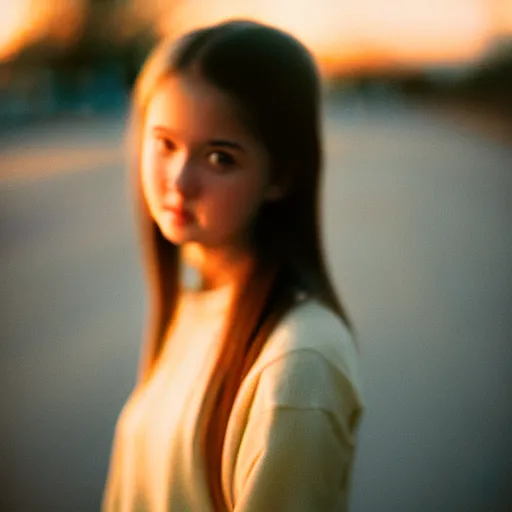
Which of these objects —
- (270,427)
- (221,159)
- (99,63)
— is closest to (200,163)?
(221,159)

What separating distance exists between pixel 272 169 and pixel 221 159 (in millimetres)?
48

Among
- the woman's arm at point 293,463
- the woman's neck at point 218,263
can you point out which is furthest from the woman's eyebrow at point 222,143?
the woman's arm at point 293,463

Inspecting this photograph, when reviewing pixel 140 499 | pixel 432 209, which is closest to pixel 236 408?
pixel 140 499

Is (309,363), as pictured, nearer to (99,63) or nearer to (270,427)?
(270,427)

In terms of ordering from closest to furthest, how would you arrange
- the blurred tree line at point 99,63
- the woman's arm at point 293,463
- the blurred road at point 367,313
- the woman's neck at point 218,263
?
the woman's arm at point 293,463, the woman's neck at point 218,263, the blurred tree line at point 99,63, the blurred road at point 367,313

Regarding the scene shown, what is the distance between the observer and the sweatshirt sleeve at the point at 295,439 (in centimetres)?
39

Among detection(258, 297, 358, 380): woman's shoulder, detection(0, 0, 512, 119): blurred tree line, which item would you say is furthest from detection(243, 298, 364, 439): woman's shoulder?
detection(0, 0, 512, 119): blurred tree line

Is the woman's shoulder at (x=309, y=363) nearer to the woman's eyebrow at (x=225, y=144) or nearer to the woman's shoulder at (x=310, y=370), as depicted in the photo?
the woman's shoulder at (x=310, y=370)

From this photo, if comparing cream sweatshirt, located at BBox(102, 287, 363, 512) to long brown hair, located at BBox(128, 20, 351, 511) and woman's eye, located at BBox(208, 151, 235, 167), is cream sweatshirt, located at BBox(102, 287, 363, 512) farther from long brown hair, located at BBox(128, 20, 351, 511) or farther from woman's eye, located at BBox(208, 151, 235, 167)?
woman's eye, located at BBox(208, 151, 235, 167)

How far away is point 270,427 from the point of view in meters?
0.39

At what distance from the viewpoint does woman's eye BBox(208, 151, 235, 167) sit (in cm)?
43

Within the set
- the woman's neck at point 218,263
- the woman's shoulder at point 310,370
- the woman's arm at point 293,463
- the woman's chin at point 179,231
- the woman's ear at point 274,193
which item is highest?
the woman's ear at point 274,193

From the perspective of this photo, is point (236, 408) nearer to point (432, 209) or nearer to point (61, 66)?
point (61, 66)

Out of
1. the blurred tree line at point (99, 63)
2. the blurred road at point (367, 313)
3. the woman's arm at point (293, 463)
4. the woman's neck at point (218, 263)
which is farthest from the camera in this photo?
A: the blurred road at point (367, 313)
